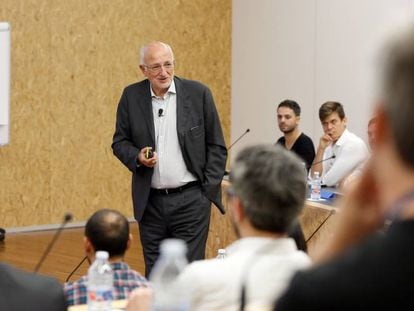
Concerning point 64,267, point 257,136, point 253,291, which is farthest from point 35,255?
point 253,291

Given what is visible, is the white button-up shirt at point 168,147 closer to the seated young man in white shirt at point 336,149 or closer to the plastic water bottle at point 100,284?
the seated young man in white shirt at point 336,149

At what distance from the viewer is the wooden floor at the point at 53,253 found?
692 centimetres

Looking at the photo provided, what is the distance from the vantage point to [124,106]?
514 cm

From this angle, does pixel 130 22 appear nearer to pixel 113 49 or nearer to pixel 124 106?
pixel 113 49

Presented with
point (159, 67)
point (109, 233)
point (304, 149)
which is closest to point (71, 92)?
point (304, 149)

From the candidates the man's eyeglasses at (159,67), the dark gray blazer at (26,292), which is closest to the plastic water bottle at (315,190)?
the man's eyeglasses at (159,67)

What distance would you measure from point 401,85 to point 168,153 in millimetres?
4060

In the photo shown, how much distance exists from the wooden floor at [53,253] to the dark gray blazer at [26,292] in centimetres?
432

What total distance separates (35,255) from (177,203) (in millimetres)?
2974

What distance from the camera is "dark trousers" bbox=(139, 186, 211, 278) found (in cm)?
491

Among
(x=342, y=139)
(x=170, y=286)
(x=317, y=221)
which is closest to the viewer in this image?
(x=170, y=286)

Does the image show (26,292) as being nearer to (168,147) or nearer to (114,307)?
(114,307)

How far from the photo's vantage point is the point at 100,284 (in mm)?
2701

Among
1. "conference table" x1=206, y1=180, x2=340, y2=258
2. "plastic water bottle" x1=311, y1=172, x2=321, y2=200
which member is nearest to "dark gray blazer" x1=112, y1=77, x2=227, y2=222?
"conference table" x1=206, y1=180, x2=340, y2=258
